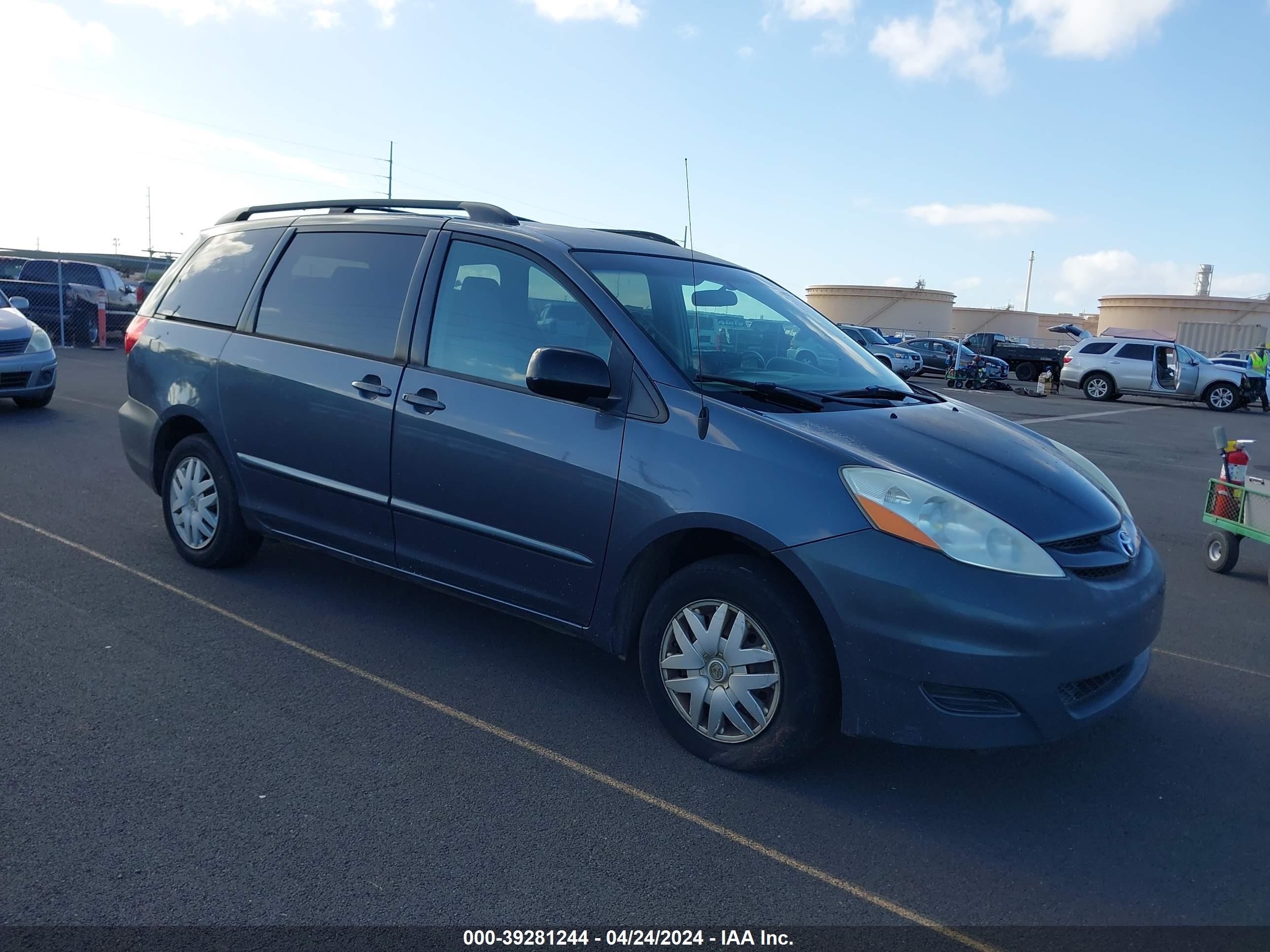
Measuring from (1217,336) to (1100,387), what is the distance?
40211 mm

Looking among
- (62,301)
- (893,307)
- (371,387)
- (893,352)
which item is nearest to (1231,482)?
(371,387)

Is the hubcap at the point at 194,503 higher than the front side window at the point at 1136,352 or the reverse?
the reverse

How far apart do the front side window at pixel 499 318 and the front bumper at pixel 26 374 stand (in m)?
8.39

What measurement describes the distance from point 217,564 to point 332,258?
175 centimetres

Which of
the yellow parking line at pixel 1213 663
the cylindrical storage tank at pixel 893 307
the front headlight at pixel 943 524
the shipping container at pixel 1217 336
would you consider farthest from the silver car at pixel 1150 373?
the cylindrical storage tank at pixel 893 307

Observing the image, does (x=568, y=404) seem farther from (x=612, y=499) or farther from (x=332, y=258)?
(x=332, y=258)

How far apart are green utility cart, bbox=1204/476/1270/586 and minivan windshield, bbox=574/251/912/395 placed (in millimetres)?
3453

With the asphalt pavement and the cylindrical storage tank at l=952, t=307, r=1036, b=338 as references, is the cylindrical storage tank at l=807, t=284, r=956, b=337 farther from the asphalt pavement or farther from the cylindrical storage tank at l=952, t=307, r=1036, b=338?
the asphalt pavement

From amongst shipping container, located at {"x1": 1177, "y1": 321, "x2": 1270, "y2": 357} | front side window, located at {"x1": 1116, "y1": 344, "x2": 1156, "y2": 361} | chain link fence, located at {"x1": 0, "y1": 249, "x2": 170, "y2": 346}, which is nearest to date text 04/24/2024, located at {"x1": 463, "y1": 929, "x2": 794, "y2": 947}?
chain link fence, located at {"x1": 0, "y1": 249, "x2": 170, "y2": 346}

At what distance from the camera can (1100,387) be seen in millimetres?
28156

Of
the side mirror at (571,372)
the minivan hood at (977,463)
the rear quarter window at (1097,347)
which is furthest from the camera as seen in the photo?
the rear quarter window at (1097,347)

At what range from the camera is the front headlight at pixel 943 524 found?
3232mm

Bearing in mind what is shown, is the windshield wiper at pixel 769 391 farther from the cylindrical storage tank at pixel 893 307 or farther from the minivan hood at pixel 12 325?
the cylindrical storage tank at pixel 893 307

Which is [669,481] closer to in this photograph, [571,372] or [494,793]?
[571,372]
